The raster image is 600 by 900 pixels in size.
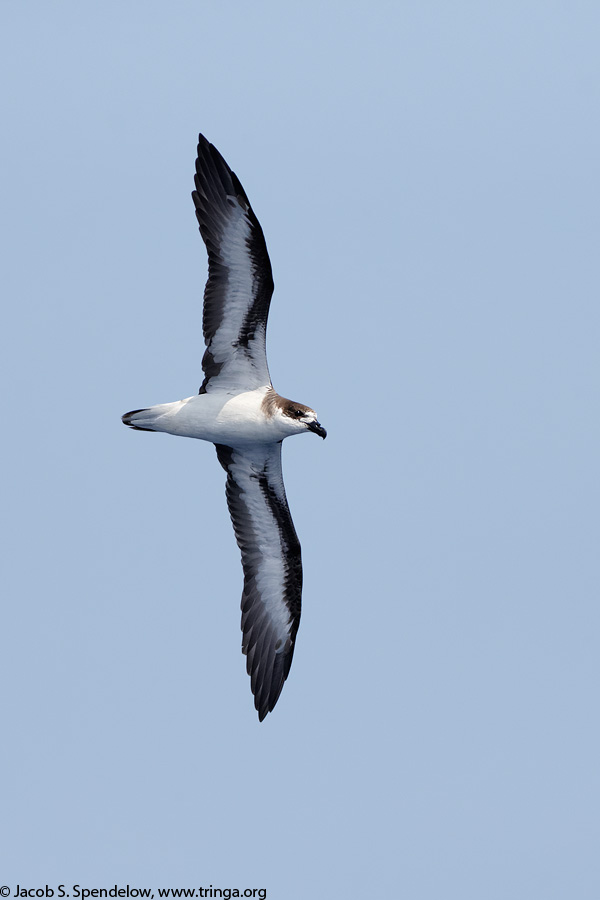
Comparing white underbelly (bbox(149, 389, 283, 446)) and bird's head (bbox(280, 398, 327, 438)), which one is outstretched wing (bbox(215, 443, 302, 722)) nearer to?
white underbelly (bbox(149, 389, 283, 446))

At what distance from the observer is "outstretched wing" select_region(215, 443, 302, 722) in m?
24.6

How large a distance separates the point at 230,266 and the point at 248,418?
2768 mm

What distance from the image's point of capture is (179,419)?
23141mm

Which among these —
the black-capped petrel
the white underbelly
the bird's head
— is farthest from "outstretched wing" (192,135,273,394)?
the bird's head

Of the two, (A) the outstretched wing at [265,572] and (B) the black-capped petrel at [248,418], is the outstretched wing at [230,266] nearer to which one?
(B) the black-capped petrel at [248,418]

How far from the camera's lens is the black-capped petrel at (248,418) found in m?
22.5

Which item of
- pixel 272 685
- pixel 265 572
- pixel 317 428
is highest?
pixel 317 428

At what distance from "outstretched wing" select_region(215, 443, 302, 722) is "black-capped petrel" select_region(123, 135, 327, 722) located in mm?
20

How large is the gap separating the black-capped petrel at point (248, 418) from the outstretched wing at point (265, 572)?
0.02 m

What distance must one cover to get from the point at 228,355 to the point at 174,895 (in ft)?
32.1

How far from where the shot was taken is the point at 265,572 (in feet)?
82.0

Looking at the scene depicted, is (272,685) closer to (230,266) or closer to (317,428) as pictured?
(317,428)

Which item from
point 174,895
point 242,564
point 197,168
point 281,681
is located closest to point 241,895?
point 174,895

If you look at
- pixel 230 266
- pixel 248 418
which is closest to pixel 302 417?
pixel 248 418
